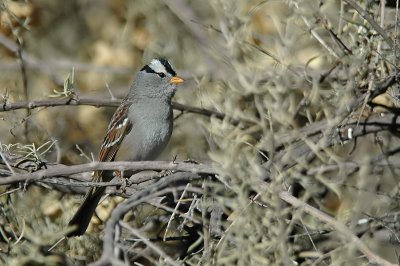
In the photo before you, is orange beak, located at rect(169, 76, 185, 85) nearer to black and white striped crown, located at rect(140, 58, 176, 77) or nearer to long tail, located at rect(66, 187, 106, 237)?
black and white striped crown, located at rect(140, 58, 176, 77)

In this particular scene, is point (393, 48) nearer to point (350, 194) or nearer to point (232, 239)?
point (350, 194)

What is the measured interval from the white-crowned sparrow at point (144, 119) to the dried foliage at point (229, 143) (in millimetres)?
156

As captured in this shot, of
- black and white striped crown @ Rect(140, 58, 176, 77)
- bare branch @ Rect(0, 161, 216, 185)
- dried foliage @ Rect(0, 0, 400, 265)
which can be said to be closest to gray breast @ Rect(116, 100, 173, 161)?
dried foliage @ Rect(0, 0, 400, 265)

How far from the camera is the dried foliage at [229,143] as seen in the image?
3.30m

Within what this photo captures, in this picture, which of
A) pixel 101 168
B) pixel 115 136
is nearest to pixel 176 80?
pixel 115 136

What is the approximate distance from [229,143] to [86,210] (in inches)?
69.9

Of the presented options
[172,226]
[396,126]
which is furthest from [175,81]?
[396,126]

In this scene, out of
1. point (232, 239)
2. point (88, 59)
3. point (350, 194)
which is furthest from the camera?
point (88, 59)

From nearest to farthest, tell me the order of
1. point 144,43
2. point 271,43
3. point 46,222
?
1. point 46,222
2. point 271,43
3. point 144,43

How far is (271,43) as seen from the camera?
5.44m

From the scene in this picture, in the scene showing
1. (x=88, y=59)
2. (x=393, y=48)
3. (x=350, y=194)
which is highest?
(x=393, y=48)

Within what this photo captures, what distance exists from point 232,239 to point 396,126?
171 cm

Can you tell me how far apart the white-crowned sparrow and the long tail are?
22 centimetres

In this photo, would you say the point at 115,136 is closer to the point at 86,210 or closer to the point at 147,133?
the point at 147,133
